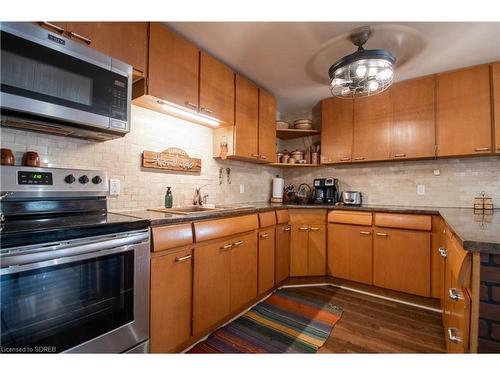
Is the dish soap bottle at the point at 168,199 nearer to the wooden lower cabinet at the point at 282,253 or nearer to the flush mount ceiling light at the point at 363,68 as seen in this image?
the wooden lower cabinet at the point at 282,253

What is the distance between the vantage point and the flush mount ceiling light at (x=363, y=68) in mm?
1667

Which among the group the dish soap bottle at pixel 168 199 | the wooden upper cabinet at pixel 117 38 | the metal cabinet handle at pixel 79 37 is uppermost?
the wooden upper cabinet at pixel 117 38

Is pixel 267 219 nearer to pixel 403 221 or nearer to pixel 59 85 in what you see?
pixel 403 221

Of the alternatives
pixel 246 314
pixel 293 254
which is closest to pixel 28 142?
pixel 246 314

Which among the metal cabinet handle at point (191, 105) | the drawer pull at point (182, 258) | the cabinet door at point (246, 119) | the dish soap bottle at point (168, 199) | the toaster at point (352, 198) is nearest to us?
the drawer pull at point (182, 258)

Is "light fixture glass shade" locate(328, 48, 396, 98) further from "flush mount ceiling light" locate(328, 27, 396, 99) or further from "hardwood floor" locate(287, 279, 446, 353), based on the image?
"hardwood floor" locate(287, 279, 446, 353)

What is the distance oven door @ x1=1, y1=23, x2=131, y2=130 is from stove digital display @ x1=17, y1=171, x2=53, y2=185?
0.33 meters

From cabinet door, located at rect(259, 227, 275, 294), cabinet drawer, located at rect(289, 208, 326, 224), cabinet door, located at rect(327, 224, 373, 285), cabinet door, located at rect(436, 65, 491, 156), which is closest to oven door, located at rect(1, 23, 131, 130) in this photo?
cabinet door, located at rect(259, 227, 275, 294)

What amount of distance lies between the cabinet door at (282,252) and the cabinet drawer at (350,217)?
1.66 ft

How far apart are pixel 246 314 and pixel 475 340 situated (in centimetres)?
153

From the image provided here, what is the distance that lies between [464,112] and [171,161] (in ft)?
9.21

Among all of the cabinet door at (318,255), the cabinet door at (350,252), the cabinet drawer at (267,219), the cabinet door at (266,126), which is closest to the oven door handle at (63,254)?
the cabinet drawer at (267,219)

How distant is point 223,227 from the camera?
175 centimetres

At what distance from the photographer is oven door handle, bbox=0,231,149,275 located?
32.8 inches
